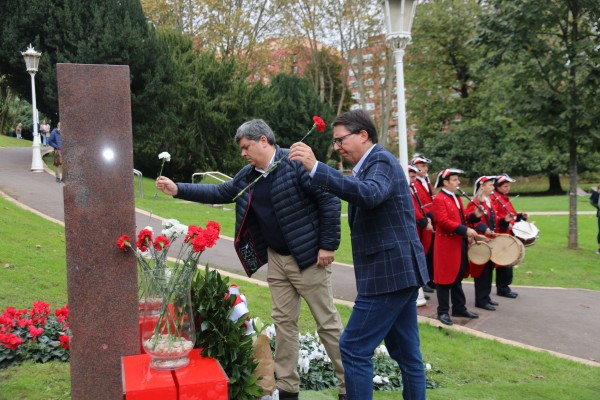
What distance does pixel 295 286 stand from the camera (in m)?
4.50

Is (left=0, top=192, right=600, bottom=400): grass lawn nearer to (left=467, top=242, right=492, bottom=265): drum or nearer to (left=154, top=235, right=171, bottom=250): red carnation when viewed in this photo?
(left=467, top=242, right=492, bottom=265): drum

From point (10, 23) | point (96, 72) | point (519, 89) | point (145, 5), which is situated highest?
point (145, 5)

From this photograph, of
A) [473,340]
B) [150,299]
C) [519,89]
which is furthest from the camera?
[519,89]

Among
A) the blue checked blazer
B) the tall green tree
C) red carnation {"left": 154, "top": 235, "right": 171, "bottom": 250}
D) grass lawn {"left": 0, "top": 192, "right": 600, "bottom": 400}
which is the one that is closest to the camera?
the blue checked blazer

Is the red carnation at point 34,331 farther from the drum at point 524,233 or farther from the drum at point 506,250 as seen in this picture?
the drum at point 524,233

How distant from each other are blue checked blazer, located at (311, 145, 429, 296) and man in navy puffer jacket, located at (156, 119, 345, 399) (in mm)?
683

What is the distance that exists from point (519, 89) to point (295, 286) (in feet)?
36.4

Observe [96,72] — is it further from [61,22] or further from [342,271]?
[61,22]

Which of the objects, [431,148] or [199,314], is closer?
→ [199,314]

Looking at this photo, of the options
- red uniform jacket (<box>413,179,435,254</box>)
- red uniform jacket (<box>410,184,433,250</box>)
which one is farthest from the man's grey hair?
red uniform jacket (<box>413,179,435,254</box>)

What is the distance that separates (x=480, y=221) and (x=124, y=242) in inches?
229

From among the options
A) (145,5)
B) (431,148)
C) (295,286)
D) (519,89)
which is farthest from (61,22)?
(431,148)

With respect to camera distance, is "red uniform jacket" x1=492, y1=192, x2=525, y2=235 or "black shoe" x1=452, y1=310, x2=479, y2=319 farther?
"red uniform jacket" x1=492, y1=192, x2=525, y2=235

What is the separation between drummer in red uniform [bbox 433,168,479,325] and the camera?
757cm
